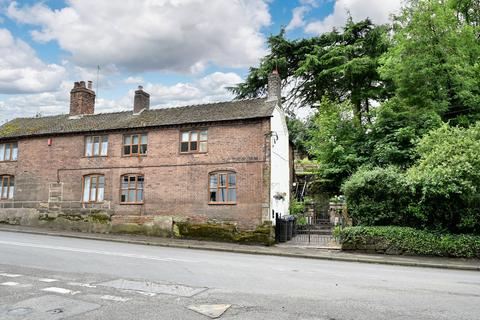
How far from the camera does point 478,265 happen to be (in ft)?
46.6

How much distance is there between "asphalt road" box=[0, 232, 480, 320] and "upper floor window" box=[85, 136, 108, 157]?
1318cm

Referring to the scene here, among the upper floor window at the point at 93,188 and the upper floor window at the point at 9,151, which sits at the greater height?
the upper floor window at the point at 9,151

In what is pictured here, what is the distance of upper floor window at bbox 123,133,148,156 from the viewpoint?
23750 millimetres

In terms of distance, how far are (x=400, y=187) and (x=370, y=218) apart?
6.37 feet

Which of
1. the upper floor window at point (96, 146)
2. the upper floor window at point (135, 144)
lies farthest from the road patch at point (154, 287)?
the upper floor window at point (96, 146)

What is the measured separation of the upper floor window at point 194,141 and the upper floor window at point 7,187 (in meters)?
13.3

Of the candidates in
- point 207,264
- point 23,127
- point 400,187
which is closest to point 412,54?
point 400,187

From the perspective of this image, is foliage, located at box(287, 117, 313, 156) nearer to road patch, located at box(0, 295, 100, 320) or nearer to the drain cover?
road patch, located at box(0, 295, 100, 320)

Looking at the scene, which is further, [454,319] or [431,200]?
[431,200]

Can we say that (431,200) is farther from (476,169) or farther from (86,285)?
(86,285)

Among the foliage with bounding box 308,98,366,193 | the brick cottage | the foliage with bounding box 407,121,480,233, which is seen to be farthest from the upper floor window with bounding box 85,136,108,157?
the foliage with bounding box 407,121,480,233

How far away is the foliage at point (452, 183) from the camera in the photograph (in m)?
15.5

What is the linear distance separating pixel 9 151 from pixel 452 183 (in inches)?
1083

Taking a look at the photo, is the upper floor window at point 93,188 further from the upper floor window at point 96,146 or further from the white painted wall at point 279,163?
the white painted wall at point 279,163
